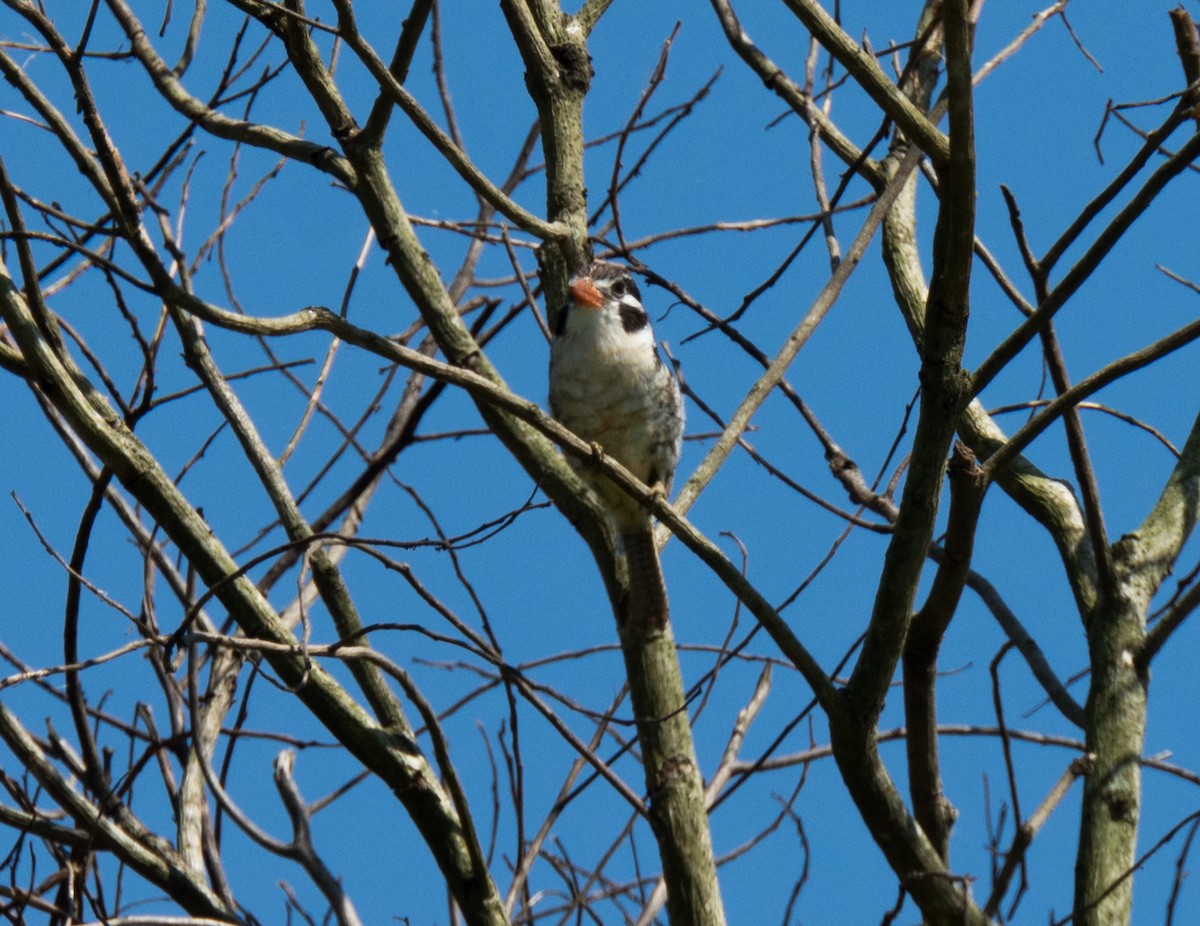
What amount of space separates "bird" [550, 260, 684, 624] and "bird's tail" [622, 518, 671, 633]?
0.29 meters

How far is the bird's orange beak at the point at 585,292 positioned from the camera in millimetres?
4922

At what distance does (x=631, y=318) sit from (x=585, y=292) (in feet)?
1.65

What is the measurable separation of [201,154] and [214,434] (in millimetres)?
1165

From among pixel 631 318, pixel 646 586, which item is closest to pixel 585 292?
pixel 631 318

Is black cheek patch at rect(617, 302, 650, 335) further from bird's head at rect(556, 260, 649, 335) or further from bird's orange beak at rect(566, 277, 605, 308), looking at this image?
bird's orange beak at rect(566, 277, 605, 308)

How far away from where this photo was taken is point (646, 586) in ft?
14.6

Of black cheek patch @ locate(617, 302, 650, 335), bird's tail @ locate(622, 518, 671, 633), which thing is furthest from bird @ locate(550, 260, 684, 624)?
bird's tail @ locate(622, 518, 671, 633)

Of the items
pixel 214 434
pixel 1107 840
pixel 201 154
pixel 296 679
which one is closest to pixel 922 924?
pixel 1107 840

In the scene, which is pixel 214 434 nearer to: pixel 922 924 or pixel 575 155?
pixel 575 155

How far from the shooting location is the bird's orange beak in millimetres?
4922

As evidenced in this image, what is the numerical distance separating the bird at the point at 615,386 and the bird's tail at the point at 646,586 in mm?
294

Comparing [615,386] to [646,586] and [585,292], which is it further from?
[646,586]

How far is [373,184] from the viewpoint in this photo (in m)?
4.41

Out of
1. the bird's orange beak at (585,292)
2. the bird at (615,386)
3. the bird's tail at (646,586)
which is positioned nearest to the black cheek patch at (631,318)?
the bird at (615,386)
